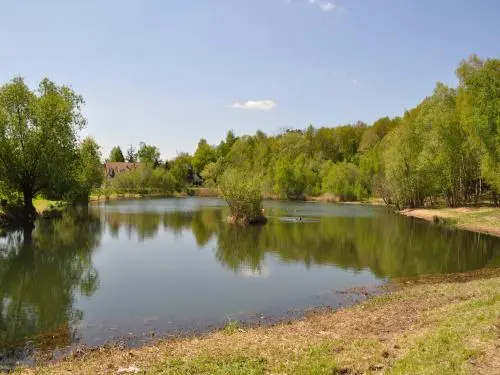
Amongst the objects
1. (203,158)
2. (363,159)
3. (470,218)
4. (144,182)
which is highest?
(203,158)

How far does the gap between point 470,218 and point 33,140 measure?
159 feet

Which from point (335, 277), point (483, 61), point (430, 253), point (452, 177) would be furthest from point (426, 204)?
point (335, 277)

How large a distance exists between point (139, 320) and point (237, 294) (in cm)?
534

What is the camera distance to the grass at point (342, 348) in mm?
9391

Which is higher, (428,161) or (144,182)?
(428,161)

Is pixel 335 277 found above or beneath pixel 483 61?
beneath

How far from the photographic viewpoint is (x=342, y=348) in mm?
11078

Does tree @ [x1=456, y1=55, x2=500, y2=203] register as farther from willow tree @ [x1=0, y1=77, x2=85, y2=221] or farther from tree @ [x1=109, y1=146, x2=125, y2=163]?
tree @ [x1=109, y1=146, x2=125, y2=163]

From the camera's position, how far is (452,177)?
6488cm

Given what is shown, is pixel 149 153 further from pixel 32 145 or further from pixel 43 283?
pixel 43 283

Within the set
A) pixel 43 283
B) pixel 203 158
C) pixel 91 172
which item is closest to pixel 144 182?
pixel 91 172

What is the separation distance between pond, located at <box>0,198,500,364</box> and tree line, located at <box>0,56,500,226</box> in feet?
21.8

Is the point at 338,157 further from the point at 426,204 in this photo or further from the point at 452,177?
the point at 452,177

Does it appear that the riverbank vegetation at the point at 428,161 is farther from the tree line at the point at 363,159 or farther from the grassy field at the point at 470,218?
the grassy field at the point at 470,218
